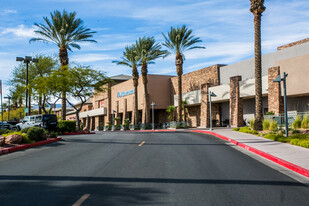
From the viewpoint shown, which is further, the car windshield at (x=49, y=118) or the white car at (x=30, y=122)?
the white car at (x=30, y=122)

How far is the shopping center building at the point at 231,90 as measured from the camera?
94.2ft

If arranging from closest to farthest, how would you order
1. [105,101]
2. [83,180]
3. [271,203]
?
[271,203], [83,180], [105,101]

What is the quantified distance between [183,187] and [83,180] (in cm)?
249

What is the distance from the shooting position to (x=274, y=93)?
3009 cm

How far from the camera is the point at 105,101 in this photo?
72.0 meters

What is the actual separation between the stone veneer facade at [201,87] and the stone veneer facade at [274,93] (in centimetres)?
1071

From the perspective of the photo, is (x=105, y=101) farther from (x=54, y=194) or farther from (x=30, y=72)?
(x=54, y=194)

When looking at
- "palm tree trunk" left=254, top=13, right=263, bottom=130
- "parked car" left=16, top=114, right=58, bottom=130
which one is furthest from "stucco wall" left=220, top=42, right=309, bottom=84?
"parked car" left=16, top=114, right=58, bottom=130

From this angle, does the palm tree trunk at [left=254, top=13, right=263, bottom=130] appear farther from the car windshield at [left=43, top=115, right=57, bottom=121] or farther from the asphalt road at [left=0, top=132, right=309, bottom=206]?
the car windshield at [left=43, top=115, right=57, bottom=121]

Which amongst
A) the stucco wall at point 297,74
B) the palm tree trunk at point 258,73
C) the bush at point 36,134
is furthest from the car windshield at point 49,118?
the stucco wall at point 297,74

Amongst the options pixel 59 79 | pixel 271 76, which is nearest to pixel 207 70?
pixel 271 76

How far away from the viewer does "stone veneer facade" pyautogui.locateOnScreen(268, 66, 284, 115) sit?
29.6 m

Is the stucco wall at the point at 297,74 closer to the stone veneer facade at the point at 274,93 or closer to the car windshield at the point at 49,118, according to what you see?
the stone veneer facade at the point at 274,93

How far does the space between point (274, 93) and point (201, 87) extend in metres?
13.8
